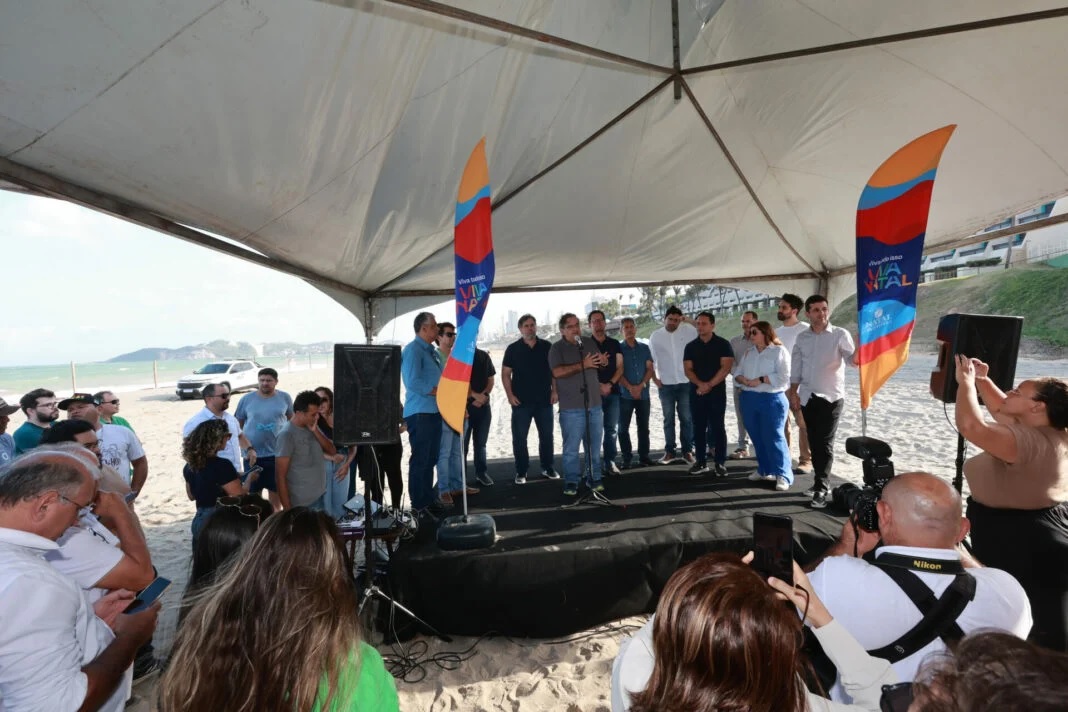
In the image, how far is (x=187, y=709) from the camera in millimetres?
813

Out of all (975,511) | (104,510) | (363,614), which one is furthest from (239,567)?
(975,511)

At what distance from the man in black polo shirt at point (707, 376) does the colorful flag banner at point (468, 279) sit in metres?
2.75

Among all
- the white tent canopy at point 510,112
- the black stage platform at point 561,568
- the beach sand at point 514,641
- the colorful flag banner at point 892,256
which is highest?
the white tent canopy at point 510,112

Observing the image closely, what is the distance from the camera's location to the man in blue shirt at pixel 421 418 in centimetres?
395

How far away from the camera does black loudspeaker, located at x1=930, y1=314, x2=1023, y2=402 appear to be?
7.66 feet

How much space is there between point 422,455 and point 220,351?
308 ft

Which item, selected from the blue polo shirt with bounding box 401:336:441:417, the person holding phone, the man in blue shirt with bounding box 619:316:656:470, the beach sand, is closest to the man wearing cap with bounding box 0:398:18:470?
the beach sand

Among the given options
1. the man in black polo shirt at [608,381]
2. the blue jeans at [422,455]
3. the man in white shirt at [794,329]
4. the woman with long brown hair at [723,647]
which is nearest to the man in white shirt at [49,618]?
the woman with long brown hair at [723,647]

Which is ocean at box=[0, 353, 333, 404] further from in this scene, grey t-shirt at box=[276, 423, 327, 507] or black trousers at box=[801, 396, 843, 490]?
black trousers at box=[801, 396, 843, 490]

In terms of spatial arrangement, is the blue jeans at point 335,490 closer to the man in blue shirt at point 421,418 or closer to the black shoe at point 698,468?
the man in blue shirt at point 421,418

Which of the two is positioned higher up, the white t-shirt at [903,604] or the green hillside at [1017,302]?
the green hillside at [1017,302]

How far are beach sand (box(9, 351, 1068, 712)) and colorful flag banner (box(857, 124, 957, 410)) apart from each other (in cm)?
48

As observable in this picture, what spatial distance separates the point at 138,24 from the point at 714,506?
4.10m

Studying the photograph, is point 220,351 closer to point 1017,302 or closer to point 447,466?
point 447,466
